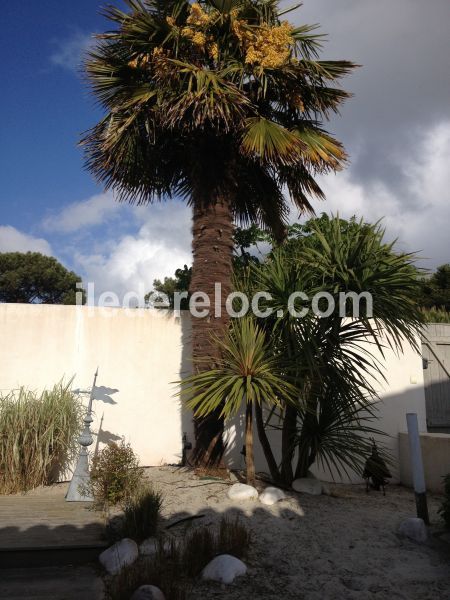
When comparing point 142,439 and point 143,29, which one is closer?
point 143,29

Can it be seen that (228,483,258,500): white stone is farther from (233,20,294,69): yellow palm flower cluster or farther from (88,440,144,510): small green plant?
(233,20,294,69): yellow palm flower cluster

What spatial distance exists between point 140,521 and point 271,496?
5.35 feet

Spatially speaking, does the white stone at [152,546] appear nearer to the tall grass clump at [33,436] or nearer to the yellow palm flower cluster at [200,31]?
the tall grass clump at [33,436]

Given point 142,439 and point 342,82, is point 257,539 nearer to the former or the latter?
point 142,439

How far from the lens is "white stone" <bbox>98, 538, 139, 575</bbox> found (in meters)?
3.86

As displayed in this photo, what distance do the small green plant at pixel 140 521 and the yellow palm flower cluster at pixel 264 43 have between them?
5381mm

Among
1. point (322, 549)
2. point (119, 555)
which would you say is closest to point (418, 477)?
point (322, 549)

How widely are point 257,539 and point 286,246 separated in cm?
431

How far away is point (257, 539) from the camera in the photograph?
14.3ft

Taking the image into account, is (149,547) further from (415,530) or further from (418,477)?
(418,477)

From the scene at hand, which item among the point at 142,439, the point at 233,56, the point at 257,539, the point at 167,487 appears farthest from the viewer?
the point at 142,439

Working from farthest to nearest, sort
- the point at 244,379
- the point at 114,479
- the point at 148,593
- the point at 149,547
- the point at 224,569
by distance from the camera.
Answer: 1. the point at 244,379
2. the point at 114,479
3. the point at 149,547
4. the point at 224,569
5. the point at 148,593

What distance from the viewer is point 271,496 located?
5.27 meters

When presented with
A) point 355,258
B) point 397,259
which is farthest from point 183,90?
point 397,259
